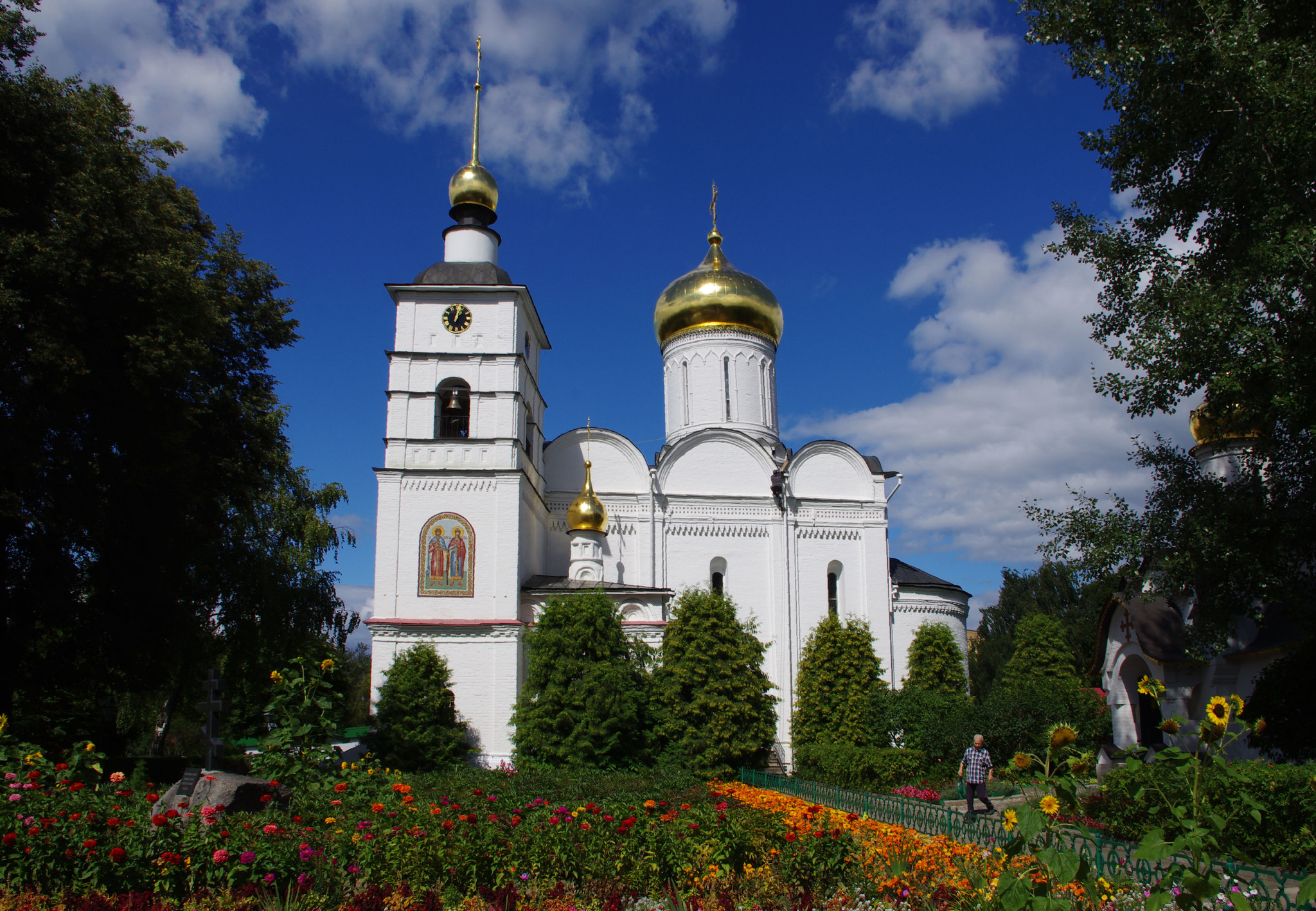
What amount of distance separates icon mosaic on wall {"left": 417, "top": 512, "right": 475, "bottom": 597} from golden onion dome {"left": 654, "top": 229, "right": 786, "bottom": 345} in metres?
10.1

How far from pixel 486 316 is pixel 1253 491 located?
14.1 meters

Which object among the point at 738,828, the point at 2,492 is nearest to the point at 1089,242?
the point at 738,828

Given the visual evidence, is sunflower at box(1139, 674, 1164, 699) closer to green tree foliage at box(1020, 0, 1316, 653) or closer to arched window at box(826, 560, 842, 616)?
green tree foliage at box(1020, 0, 1316, 653)

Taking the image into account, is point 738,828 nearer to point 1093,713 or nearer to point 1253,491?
point 1253,491

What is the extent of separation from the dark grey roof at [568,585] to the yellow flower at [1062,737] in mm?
13998

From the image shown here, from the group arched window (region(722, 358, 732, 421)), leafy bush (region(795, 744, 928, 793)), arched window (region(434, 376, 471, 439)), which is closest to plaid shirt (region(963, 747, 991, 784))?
leafy bush (region(795, 744, 928, 793))

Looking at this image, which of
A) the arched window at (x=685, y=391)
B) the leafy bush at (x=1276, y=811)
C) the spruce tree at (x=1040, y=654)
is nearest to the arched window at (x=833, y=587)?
the arched window at (x=685, y=391)

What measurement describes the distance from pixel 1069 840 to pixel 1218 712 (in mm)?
4307

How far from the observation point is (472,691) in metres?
16.9

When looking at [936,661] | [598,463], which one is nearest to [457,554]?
[598,463]

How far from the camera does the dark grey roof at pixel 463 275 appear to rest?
1895cm

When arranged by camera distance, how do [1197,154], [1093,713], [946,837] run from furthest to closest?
[1093,713] → [1197,154] → [946,837]

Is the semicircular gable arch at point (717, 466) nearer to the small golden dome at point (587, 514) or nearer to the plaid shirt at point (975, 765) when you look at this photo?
the small golden dome at point (587, 514)

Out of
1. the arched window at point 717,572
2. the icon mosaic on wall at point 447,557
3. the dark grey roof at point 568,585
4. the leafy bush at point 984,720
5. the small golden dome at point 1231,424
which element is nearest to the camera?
the small golden dome at point 1231,424
